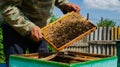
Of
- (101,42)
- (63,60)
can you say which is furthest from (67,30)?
(101,42)

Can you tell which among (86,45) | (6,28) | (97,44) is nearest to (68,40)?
(6,28)

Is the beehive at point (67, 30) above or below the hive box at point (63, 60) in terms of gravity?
above

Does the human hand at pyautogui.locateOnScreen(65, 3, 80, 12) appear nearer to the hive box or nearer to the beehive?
the beehive

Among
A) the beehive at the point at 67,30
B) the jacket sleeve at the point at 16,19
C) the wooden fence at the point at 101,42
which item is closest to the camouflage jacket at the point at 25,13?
the jacket sleeve at the point at 16,19

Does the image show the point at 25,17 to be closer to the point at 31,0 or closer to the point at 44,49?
the point at 31,0

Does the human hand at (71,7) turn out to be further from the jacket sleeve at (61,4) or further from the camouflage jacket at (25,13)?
the camouflage jacket at (25,13)
